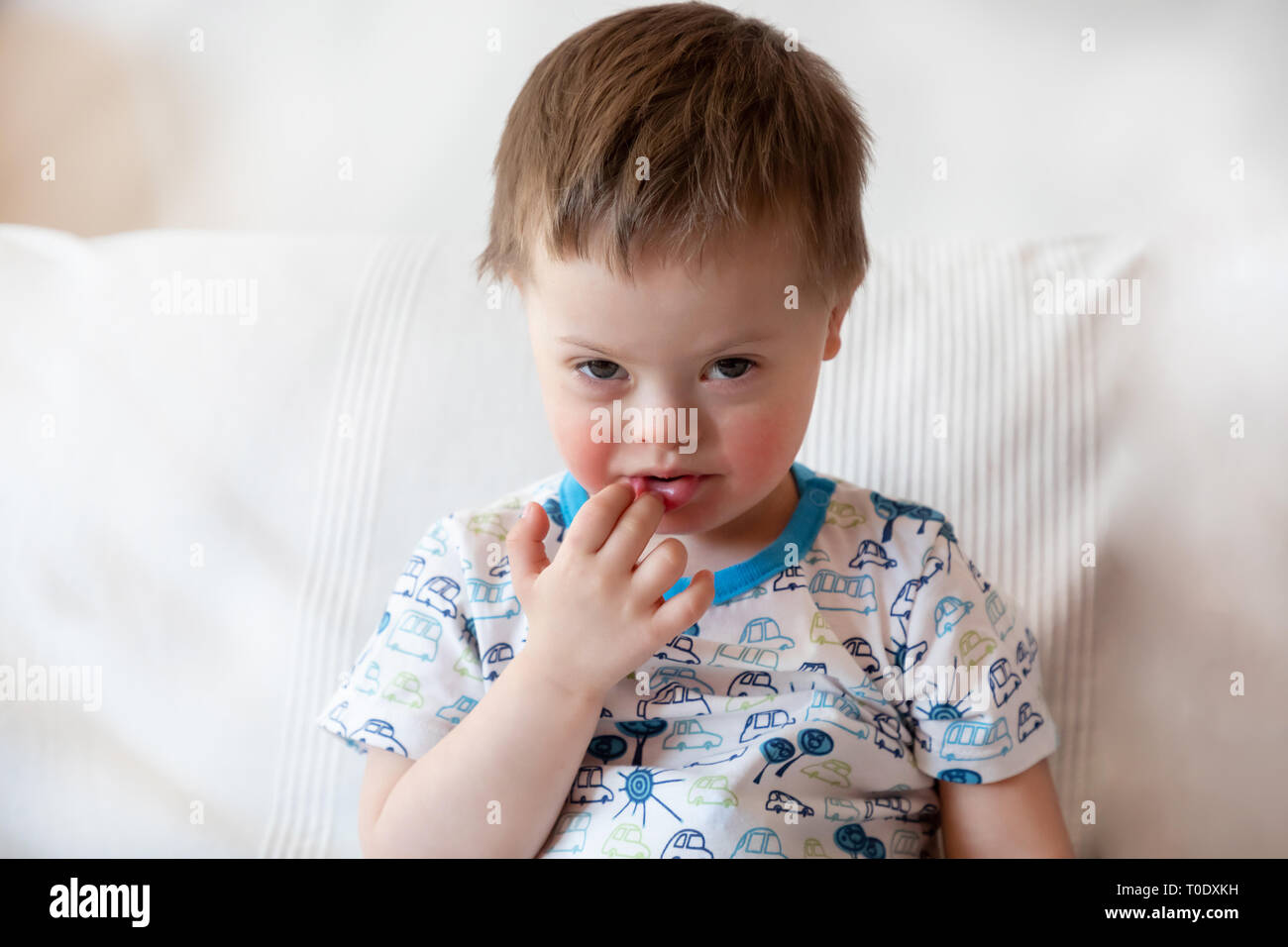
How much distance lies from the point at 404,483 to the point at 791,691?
1.50ft

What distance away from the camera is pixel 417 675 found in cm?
80

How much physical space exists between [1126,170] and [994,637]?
669 millimetres

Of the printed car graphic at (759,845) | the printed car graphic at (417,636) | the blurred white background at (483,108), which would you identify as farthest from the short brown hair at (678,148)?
the blurred white background at (483,108)

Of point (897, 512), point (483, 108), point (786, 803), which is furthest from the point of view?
point (483, 108)

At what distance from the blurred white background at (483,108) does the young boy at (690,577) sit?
49 cm

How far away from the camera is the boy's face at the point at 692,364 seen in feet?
2.19

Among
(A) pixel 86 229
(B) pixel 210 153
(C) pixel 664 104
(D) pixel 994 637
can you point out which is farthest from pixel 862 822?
(A) pixel 86 229

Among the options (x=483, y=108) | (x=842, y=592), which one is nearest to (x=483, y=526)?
(x=842, y=592)

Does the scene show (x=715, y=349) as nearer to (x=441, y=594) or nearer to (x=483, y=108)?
(x=441, y=594)

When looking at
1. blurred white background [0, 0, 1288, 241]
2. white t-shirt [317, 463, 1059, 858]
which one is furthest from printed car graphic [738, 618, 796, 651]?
blurred white background [0, 0, 1288, 241]

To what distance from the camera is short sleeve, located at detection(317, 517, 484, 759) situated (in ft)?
2.61

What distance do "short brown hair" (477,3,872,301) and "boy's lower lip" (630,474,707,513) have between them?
5.5 inches

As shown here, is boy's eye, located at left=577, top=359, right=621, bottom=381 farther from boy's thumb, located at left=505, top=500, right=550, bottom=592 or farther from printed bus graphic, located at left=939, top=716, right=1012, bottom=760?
printed bus graphic, located at left=939, top=716, right=1012, bottom=760

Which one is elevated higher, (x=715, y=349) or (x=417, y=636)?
(x=715, y=349)
